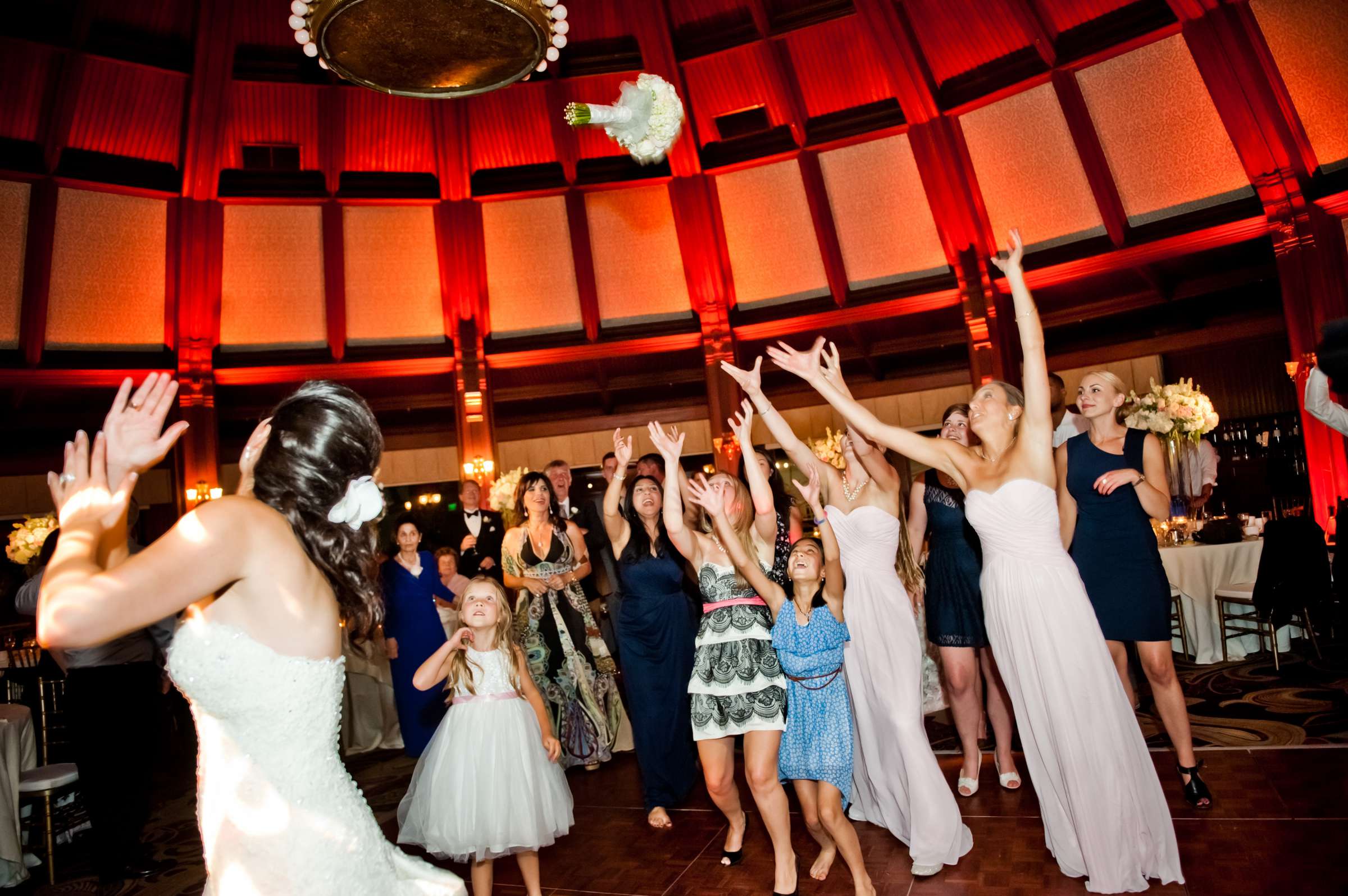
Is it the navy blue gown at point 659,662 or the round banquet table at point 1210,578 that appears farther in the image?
the round banquet table at point 1210,578

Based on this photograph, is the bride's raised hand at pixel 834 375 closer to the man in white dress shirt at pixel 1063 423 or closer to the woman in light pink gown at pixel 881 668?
the woman in light pink gown at pixel 881 668

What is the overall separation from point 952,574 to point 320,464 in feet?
10.3

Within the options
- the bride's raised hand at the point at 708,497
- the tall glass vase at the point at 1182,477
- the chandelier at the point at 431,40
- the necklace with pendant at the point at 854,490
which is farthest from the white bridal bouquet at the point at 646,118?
the tall glass vase at the point at 1182,477

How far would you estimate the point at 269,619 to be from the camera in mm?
1498

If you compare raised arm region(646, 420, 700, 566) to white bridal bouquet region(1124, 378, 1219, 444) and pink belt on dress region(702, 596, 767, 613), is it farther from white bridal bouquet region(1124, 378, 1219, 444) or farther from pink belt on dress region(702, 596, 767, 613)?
white bridal bouquet region(1124, 378, 1219, 444)

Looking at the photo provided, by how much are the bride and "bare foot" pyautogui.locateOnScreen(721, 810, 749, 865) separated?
6.98ft

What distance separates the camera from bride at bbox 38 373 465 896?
1.41 meters

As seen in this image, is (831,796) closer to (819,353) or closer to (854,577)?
(854,577)

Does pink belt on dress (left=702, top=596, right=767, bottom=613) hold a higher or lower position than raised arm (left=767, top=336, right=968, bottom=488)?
lower

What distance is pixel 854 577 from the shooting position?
362cm

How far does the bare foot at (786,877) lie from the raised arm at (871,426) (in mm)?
1465

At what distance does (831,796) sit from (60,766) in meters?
3.59

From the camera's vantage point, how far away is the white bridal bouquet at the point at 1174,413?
19.7 feet

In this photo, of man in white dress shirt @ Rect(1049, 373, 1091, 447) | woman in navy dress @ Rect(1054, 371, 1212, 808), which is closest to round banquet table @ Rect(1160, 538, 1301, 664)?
man in white dress shirt @ Rect(1049, 373, 1091, 447)
